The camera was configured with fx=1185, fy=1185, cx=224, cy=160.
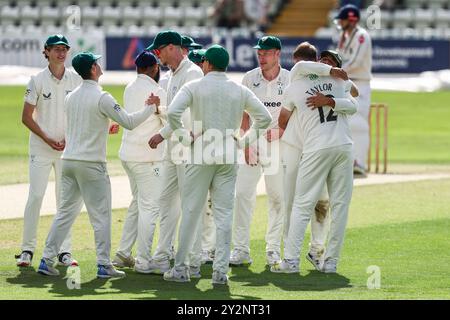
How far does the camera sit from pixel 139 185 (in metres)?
11.0

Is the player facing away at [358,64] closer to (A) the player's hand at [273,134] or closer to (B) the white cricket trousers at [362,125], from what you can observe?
(B) the white cricket trousers at [362,125]

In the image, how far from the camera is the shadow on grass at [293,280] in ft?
32.9

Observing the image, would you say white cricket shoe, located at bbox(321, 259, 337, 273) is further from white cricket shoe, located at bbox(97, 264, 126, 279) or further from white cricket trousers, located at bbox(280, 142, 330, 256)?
white cricket shoe, located at bbox(97, 264, 126, 279)

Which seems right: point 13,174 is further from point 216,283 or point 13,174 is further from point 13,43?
point 13,43

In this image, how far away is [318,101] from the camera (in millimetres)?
10758

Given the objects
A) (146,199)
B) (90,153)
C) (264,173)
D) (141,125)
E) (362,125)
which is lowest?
(146,199)

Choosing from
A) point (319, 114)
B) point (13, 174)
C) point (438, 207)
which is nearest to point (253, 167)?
point (319, 114)

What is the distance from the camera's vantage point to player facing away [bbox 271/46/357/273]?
10844mm

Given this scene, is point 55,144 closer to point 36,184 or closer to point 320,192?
point 36,184

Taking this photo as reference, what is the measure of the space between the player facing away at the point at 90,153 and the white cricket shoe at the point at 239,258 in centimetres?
128

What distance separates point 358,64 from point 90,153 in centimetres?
861

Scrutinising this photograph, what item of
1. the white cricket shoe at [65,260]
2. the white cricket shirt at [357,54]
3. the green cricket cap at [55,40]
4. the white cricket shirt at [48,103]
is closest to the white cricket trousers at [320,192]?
the white cricket shoe at [65,260]

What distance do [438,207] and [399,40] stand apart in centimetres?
1971

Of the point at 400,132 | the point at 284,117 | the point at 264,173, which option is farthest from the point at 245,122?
the point at 400,132
